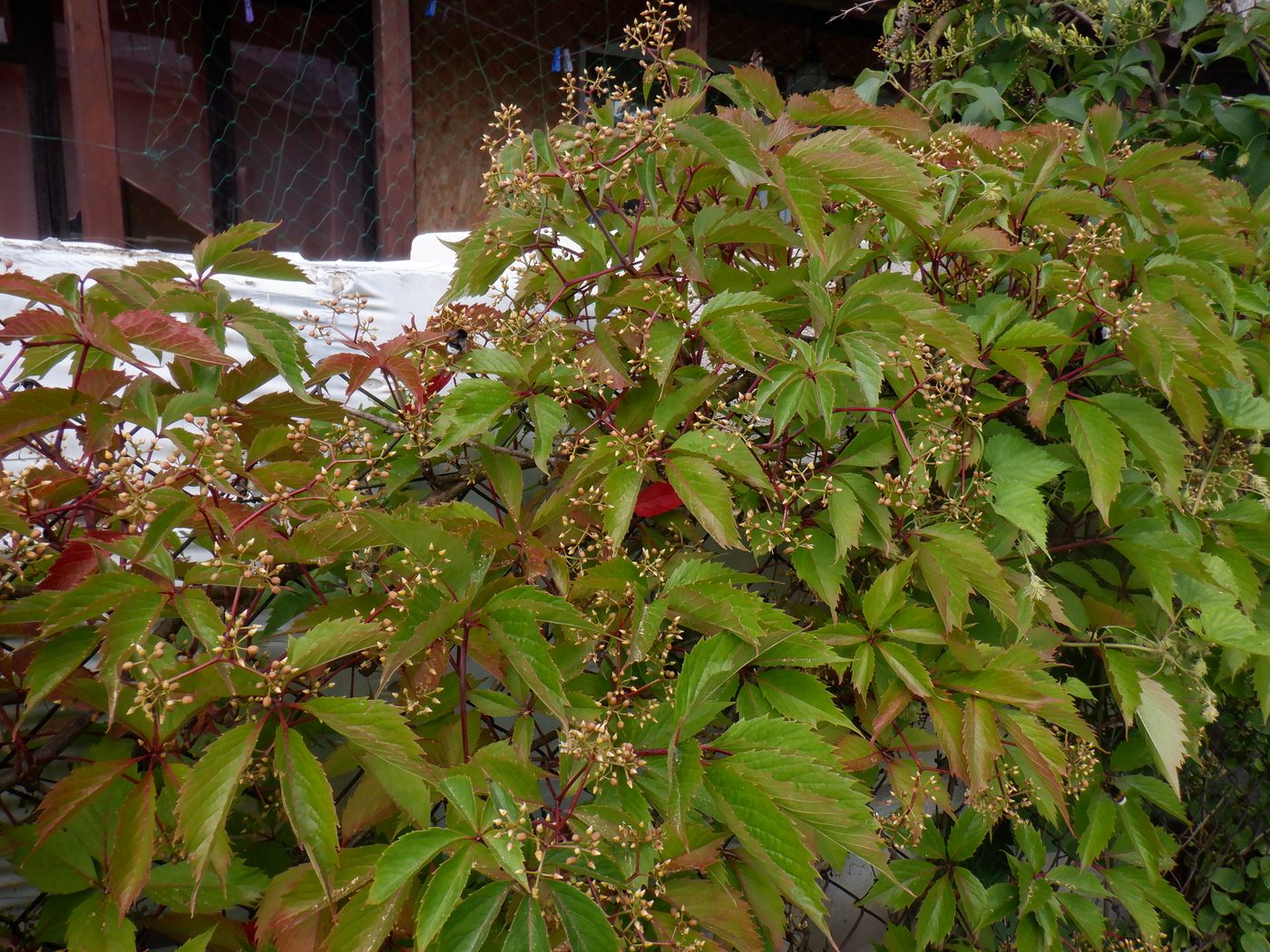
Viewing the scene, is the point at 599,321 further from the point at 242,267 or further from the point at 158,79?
the point at 158,79

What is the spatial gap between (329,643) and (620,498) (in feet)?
1.13

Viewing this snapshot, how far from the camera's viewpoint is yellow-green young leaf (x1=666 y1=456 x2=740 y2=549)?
0.97m

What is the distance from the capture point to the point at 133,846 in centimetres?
83

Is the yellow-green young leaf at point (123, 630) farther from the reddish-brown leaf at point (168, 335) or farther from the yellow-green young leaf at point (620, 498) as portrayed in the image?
the yellow-green young leaf at point (620, 498)

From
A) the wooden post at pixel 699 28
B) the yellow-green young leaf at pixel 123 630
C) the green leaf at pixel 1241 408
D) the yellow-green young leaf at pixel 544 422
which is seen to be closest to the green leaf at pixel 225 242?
the yellow-green young leaf at pixel 544 422

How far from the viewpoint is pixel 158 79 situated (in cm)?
438

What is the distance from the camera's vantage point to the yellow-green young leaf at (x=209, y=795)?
2.38 ft

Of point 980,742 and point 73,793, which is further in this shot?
point 980,742

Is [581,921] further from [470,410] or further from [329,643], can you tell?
[470,410]

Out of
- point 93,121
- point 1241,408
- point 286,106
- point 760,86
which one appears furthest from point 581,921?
point 286,106

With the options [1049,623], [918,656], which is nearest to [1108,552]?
[1049,623]

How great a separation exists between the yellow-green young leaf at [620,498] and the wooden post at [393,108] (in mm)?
3163

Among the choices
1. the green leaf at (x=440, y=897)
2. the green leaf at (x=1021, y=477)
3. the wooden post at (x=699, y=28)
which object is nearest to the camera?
the green leaf at (x=440, y=897)

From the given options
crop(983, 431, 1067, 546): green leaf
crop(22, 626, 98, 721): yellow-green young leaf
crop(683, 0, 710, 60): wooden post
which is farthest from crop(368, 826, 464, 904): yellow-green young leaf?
crop(683, 0, 710, 60): wooden post
